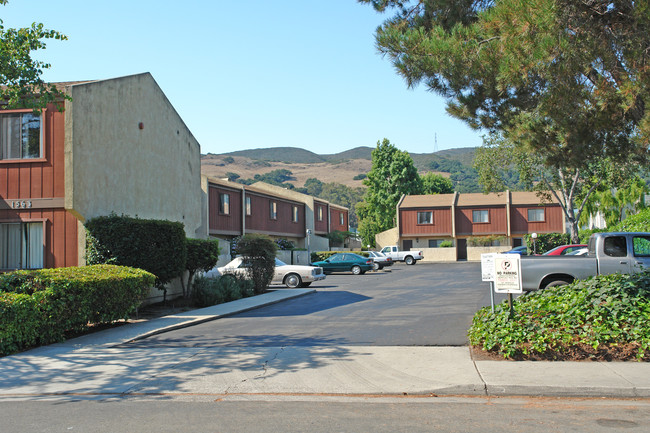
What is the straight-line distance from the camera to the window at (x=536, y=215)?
5781 centimetres

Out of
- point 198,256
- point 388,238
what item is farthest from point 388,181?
point 198,256

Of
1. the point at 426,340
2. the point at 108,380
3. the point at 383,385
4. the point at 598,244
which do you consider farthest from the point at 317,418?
the point at 598,244

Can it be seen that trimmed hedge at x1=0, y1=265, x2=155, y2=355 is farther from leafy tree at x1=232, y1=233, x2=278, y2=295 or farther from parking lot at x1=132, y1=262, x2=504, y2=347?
leafy tree at x1=232, y1=233, x2=278, y2=295

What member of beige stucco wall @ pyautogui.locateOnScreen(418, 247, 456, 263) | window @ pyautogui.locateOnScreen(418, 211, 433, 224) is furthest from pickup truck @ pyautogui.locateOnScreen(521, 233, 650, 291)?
window @ pyautogui.locateOnScreen(418, 211, 433, 224)

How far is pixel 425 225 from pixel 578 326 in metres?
51.4

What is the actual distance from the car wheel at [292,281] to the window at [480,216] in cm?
3756

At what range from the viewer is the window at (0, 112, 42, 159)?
1612 cm

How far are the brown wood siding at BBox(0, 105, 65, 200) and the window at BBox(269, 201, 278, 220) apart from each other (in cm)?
2917

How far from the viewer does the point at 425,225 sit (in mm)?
60500

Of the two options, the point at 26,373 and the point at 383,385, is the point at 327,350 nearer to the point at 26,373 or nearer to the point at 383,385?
the point at 383,385

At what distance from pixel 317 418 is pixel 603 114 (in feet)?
24.3

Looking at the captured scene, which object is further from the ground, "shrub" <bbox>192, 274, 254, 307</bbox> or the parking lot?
"shrub" <bbox>192, 274, 254, 307</bbox>

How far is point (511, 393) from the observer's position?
767cm

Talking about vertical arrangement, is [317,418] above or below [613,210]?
below
